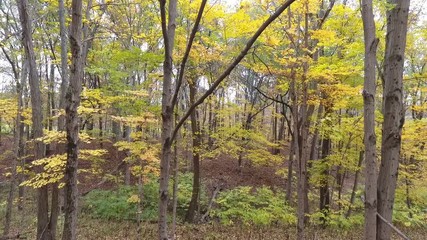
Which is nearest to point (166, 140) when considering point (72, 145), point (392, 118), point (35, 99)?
point (392, 118)

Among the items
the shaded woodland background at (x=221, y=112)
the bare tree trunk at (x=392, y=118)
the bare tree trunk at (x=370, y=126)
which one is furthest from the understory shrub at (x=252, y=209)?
the bare tree trunk at (x=370, y=126)

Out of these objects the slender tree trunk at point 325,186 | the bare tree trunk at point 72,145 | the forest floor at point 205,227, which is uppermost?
the bare tree trunk at point 72,145

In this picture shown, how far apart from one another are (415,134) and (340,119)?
282 cm

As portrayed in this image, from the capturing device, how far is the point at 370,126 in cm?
219

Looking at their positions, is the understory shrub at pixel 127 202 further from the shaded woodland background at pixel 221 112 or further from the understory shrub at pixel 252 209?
the understory shrub at pixel 252 209

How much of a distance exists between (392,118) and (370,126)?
0.95 feet

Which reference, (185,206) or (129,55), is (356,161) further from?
(129,55)

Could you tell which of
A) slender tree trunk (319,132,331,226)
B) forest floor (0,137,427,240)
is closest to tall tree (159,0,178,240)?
forest floor (0,137,427,240)

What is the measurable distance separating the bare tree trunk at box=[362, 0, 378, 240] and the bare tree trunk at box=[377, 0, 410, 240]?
211 mm

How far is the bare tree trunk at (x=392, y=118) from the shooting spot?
7.57 feet

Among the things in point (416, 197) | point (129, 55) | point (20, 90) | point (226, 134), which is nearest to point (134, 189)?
point (226, 134)

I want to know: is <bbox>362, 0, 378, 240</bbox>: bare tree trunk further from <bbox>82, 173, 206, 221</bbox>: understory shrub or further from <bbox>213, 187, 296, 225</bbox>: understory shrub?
<bbox>82, 173, 206, 221</bbox>: understory shrub

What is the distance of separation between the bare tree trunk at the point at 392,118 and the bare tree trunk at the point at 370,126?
211mm

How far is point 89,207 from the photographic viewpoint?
1399 cm
